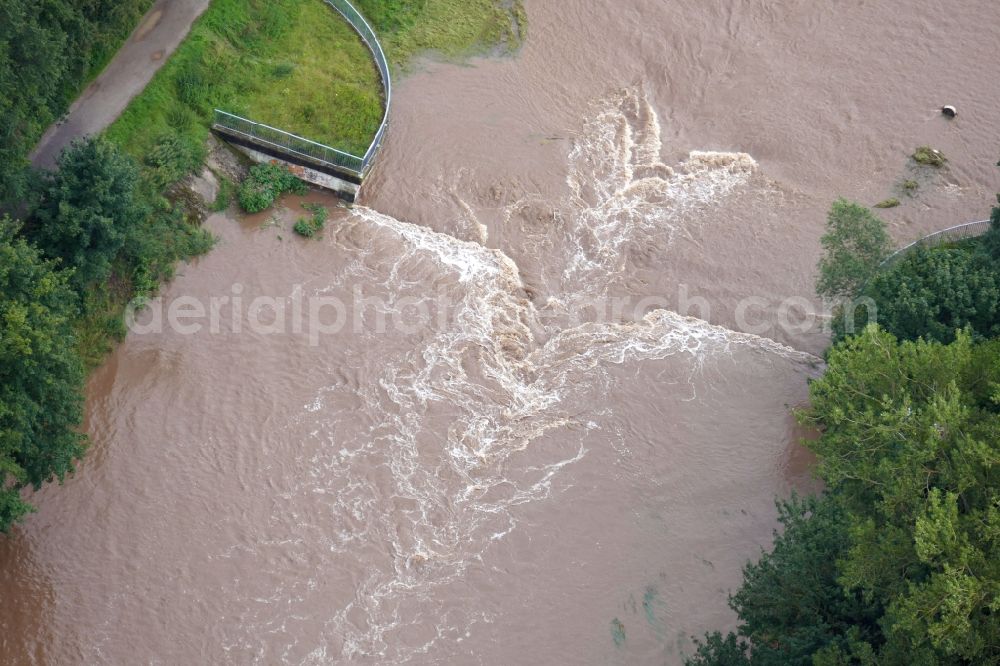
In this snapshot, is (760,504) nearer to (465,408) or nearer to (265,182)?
(465,408)

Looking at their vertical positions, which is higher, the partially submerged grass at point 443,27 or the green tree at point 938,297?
the partially submerged grass at point 443,27

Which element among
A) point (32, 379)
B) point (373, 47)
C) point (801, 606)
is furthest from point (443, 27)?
point (801, 606)

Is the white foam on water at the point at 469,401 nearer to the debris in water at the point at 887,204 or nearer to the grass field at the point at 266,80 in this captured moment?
the grass field at the point at 266,80

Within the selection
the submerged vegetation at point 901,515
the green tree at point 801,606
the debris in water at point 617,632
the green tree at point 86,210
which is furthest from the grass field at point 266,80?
the green tree at point 801,606

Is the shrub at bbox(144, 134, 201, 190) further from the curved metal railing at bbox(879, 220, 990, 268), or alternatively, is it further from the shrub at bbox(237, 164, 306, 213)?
the curved metal railing at bbox(879, 220, 990, 268)

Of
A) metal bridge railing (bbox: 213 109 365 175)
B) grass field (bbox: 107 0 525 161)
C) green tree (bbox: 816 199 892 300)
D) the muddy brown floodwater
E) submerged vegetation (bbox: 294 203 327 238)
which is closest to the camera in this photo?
the muddy brown floodwater

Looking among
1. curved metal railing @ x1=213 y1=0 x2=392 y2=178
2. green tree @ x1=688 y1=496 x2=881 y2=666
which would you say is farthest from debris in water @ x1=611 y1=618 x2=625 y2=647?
curved metal railing @ x1=213 y1=0 x2=392 y2=178

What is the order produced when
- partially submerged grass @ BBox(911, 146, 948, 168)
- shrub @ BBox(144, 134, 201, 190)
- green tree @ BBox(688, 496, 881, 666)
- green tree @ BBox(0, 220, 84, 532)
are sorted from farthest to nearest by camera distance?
partially submerged grass @ BBox(911, 146, 948, 168)
shrub @ BBox(144, 134, 201, 190)
green tree @ BBox(0, 220, 84, 532)
green tree @ BBox(688, 496, 881, 666)
